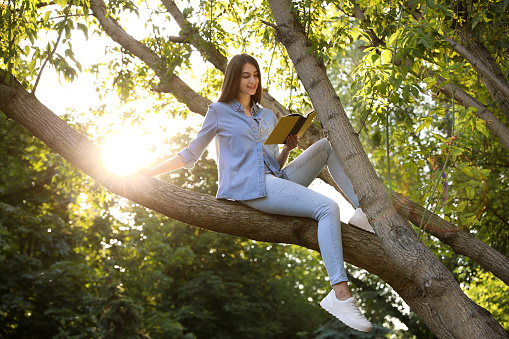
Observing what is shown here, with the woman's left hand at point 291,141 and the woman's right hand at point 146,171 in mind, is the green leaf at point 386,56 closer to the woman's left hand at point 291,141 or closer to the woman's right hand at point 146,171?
the woman's left hand at point 291,141

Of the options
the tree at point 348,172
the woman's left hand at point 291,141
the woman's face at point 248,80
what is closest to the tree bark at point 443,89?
the tree at point 348,172

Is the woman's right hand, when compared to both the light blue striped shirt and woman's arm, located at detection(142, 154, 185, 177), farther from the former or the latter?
the light blue striped shirt

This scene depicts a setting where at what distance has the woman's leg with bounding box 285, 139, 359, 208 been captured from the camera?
3342mm

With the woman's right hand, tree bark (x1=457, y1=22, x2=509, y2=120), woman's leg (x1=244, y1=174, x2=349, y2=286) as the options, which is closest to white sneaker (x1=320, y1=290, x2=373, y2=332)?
woman's leg (x1=244, y1=174, x2=349, y2=286)

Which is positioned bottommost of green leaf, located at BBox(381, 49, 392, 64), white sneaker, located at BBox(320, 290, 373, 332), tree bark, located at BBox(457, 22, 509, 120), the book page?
white sneaker, located at BBox(320, 290, 373, 332)

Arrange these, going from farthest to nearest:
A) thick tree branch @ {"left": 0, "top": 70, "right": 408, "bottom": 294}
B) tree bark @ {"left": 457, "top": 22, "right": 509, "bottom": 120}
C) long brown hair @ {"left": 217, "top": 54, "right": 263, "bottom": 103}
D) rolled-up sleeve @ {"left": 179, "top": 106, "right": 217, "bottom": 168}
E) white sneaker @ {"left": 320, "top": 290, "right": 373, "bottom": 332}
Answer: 1. tree bark @ {"left": 457, "top": 22, "right": 509, "bottom": 120}
2. long brown hair @ {"left": 217, "top": 54, "right": 263, "bottom": 103}
3. rolled-up sleeve @ {"left": 179, "top": 106, "right": 217, "bottom": 168}
4. thick tree branch @ {"left": 0, "top": 70, "right": 408, "bottom": 294}
5. white sneaker @ {"left": 320, "top": 290, "right": 373, "bottom": 332}

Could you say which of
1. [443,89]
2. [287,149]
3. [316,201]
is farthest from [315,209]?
[443,89]

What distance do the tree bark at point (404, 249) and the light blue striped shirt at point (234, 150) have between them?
459 millimetres

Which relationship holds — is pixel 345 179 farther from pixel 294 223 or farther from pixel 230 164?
pixel 230 164

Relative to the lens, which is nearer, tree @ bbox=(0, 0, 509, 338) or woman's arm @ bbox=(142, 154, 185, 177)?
tree @ bbox=(0, 0, 509, 338)

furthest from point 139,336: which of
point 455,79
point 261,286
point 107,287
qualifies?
point 455,79

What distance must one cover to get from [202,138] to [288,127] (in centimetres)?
56

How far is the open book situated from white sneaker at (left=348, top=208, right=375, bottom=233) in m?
0.65

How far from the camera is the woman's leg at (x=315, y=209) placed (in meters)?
2.83
